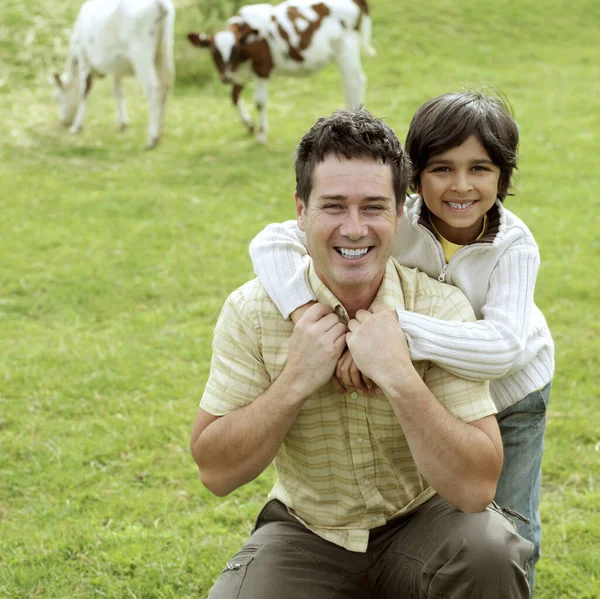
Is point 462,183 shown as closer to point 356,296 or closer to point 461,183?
point 461,183

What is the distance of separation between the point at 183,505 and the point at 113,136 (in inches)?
309

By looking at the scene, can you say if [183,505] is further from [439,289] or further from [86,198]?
[86,198]

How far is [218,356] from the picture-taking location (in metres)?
2.50

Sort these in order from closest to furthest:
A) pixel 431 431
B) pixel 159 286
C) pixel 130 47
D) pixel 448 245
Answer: pixel 431 431
pixel 448 245
pixel 159 286
pixel 130 47

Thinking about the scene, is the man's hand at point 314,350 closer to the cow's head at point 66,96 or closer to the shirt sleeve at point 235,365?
the shirt sleeve at point 235,365

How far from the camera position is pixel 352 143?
2.40m

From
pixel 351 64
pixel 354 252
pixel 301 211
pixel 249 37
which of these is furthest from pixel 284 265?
pixel 351 64

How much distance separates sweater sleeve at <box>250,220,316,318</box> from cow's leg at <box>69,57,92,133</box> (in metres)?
8.64

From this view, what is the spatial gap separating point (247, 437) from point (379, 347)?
0.43 metres

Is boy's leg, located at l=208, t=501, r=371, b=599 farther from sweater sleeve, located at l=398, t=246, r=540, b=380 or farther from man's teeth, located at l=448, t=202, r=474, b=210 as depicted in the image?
man's teeth, located at l=448, t=202, r=474, b=210

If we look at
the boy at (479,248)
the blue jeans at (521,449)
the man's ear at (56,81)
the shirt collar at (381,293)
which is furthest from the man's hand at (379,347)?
the man's ear at (56,81)

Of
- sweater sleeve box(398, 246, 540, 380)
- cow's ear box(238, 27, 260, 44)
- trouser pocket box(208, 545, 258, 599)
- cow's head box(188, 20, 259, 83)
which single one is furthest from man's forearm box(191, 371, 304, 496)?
cow's ear box(238, 27, 260, 44)

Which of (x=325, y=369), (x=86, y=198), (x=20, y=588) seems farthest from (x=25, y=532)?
(x=86, y=198)

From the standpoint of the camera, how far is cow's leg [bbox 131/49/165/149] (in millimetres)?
10102
